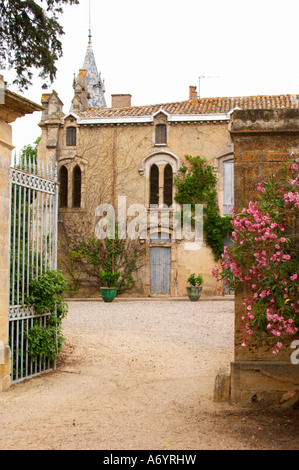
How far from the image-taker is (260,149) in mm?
5320

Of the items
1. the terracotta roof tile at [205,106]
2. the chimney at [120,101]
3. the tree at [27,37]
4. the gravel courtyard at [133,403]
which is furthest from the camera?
the chimney at [120,101]

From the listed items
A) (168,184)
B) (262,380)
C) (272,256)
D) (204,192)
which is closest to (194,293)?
(204,192)

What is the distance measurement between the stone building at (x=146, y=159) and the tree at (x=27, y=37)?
33.7ft

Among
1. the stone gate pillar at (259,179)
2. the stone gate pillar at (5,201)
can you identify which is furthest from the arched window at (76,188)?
the stone gate pillar at (259,179)

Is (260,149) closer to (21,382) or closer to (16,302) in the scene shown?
(16,302)

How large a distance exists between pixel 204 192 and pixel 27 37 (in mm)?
11124

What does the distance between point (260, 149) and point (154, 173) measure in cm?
1628

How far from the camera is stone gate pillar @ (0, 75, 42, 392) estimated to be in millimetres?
5743

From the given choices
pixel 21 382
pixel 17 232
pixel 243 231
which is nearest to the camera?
→ pixel 243 231

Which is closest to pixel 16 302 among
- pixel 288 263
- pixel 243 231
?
pixel 243 231

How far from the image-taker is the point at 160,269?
20.9 metres

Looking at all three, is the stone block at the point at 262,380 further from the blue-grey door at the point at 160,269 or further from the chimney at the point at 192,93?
the chimney at the point at 192,93

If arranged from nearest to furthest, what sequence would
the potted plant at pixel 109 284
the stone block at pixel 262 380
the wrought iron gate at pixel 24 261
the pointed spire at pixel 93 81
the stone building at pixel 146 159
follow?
the stone block at pixel 262 380 → the wrought iron gate at pixel 24 261 → the potted plant at pixel 109 284 → the stone building at pixel 146 159 → the pointed spire at pixel 93 81

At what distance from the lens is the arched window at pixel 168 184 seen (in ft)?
69.8
